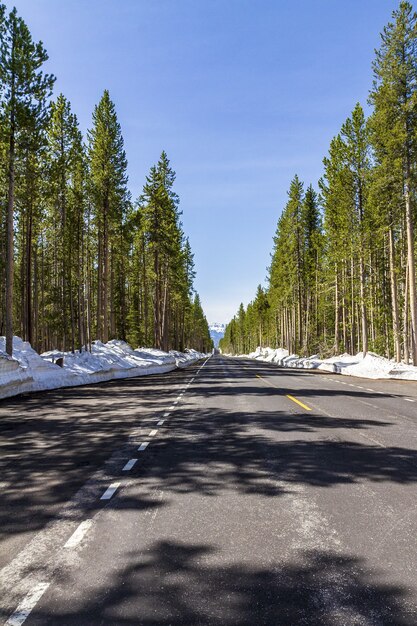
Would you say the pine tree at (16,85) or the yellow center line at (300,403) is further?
the pine tree at (16,85)

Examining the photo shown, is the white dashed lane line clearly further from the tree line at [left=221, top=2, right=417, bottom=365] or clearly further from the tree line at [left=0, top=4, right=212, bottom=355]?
the tree line at [left=221, top=2, right=417, bottom=365]

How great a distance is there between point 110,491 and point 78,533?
1.19 meters

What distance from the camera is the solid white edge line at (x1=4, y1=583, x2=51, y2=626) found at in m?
2.61

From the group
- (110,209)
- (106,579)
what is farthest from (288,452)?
→ (110,209)

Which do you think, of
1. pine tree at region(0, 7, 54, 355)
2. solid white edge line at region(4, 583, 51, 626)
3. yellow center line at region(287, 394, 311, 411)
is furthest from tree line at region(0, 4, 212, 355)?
solid white edge line at region(4, 583, 51, 626)

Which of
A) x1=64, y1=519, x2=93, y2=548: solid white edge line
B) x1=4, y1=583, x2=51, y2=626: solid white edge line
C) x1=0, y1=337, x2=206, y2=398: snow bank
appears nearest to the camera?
x1=4, y1=583, x2=51, y2=626: solid white edge line

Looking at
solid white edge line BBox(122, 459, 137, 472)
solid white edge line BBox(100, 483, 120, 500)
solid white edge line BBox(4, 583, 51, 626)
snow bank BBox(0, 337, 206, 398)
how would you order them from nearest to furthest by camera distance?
1. solid white edge line BBox(4, 583, 51, 626)
2. solid white edge line BBox(100, 483, 120, 500)
3. solid white edge line BBox(122, 459, 137, 472)
4. snow bank BBox(0, 337, 206, 398)

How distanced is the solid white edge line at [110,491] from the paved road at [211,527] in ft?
0.12

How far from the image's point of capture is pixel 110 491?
5.06 meters

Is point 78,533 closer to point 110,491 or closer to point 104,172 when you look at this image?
point 110,491

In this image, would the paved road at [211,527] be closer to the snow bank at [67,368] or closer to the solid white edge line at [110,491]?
the solid white edge line at [110,491]

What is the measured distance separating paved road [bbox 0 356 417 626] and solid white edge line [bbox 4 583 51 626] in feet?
0.04

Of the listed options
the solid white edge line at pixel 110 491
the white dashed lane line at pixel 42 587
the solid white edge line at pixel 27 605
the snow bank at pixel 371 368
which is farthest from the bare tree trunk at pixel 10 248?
the snow bank at pixel 371 368

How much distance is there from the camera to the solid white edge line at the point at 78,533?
3648 mm
